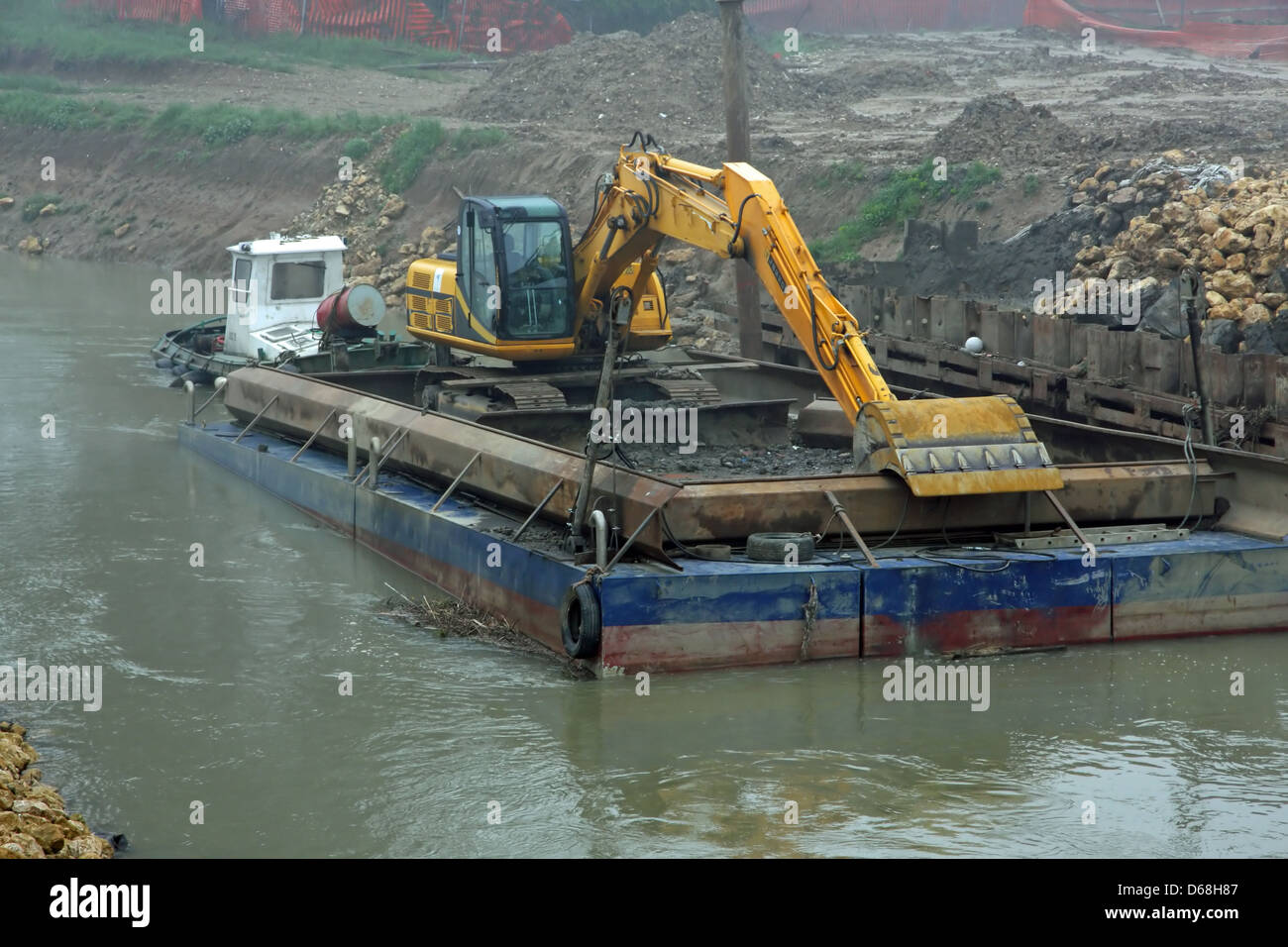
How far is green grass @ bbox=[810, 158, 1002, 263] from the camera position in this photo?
95.3ft

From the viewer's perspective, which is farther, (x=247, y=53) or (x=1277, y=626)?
(x=247, y=53)

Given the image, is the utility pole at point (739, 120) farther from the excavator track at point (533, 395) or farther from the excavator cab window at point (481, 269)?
the excavator track at point (533, 395)

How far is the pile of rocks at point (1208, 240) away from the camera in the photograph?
17891 millimetres

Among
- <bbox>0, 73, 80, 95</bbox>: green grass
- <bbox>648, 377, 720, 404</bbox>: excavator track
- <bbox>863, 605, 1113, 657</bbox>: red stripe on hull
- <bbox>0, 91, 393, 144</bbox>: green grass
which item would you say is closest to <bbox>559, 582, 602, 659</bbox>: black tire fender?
<bbox>863, 605, 1113, 657</bbox>: red stripe on hull

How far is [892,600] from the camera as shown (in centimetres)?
1105

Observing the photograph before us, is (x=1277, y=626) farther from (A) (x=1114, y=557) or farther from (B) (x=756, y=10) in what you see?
(B) (x=756, y=10)

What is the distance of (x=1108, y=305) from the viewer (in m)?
19.3

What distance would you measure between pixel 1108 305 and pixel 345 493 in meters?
9.12

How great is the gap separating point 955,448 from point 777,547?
1.48 metres

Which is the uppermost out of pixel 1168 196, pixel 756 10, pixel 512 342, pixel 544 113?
pixel 756 10

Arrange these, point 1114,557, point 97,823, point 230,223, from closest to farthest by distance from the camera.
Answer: point 97,823, point 1114,557, point 230,223

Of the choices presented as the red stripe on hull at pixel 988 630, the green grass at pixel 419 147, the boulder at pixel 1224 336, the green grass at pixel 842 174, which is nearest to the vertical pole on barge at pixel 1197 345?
the red stripe on hull at pixel 988 630

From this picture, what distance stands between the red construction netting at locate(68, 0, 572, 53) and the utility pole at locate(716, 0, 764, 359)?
1584 inches
